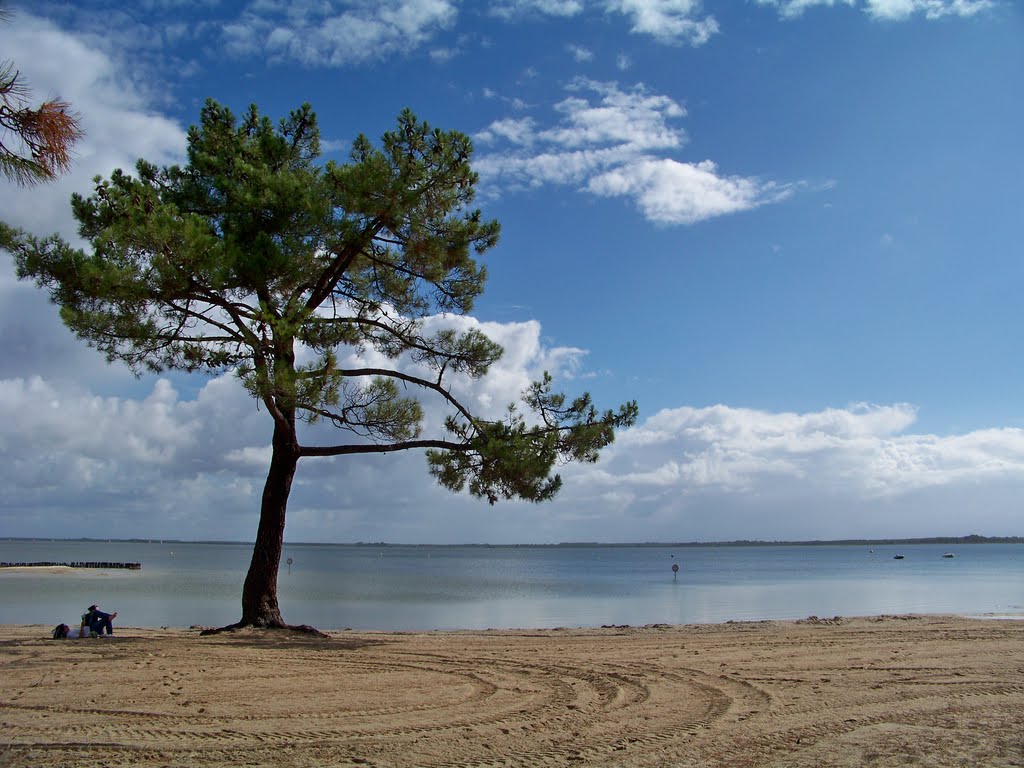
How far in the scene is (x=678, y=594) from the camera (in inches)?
1430

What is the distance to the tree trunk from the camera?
1218 centimetres

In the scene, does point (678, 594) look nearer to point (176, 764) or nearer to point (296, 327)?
point (296, 327)

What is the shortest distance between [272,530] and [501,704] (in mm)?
6802

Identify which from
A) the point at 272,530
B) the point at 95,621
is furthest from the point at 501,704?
the point at 95,621

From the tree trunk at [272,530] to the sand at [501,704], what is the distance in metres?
1.36

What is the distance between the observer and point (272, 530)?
40.5 ft

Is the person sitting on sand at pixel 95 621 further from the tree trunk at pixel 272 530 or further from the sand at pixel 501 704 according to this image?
the tree trunk at pixel 272 530

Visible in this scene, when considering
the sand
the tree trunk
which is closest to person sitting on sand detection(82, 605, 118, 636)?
the sand

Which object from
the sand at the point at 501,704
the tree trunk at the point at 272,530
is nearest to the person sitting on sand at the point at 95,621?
the sand at the point at 501,704

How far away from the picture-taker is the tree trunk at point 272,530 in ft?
40.0

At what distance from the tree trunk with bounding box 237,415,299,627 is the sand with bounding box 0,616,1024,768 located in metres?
1.36

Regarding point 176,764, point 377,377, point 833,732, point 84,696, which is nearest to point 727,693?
point 833,732

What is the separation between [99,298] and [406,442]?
506cm

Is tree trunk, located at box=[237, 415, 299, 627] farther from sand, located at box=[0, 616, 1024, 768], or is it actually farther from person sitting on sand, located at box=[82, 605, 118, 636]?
person sitting on sand, located at box=[82, 605, 118, 636]
